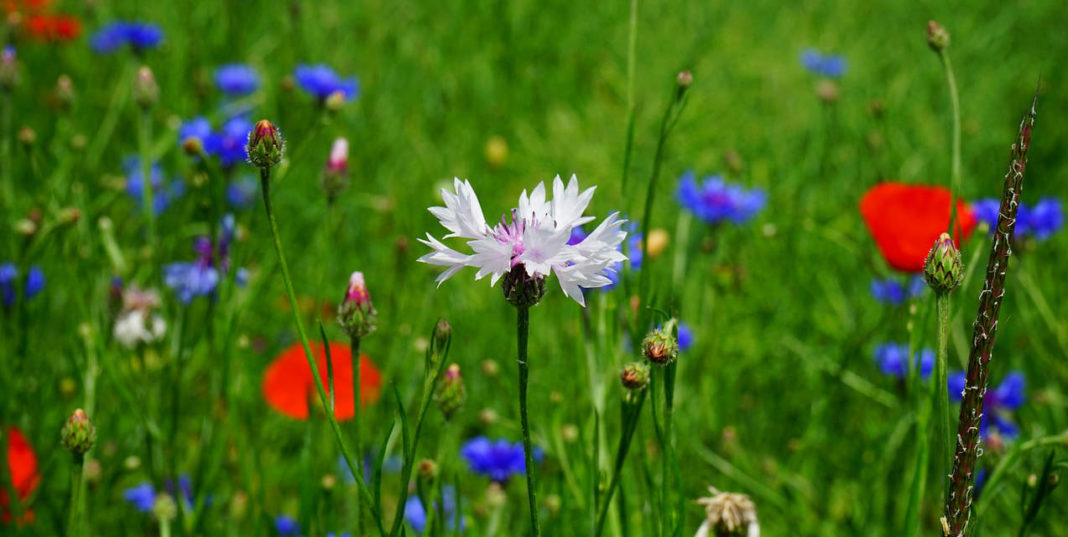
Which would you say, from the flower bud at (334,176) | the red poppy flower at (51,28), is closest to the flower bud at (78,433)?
the flower bud at (334,176)

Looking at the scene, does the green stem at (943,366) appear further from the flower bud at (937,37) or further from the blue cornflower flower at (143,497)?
the blue cornflower flower at (143,497)

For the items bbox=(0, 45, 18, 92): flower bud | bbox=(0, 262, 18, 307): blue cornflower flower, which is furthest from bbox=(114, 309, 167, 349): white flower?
bbox=(0, 45, 18, 92): flower bud

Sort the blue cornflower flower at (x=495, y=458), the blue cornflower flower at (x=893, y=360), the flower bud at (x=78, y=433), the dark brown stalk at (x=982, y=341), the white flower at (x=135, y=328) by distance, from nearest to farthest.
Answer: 1. the dark brown stalk at (x=982, y=341)
2. the flower bud at (x=78, y=433)
3. the blue cornflower flower at (x=495, y=458)
4. the white flower at (x=135, y=328)
5. the blue cornflower flower at (x=893, y=360)

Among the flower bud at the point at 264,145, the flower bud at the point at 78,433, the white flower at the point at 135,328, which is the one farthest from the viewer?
the white flower at the point at 135,328

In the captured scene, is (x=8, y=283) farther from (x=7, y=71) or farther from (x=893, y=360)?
(x=893, y=360)

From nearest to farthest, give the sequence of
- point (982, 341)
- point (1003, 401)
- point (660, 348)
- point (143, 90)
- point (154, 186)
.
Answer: point (982, 341) → point (660, 348) → point (143, 90) → point (1003, 401) → point (154, 186)

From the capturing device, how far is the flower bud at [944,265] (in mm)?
771

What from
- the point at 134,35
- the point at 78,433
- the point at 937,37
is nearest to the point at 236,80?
the point at 134,35

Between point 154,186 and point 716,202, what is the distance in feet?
3.37

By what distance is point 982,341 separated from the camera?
708 mm

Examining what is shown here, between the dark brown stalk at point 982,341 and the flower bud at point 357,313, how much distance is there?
0.49 m

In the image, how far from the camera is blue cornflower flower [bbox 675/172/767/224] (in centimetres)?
172

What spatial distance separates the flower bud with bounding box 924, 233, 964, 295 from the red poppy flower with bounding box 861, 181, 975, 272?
633 millimetres

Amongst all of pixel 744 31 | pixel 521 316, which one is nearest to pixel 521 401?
pixel 521 316
